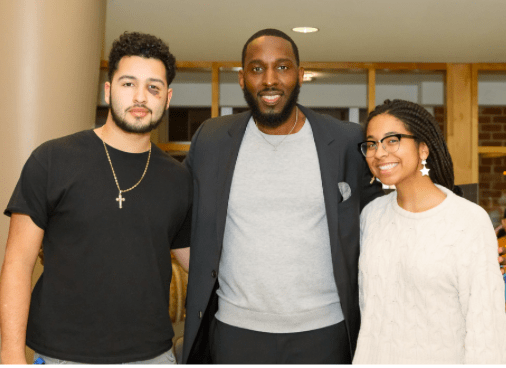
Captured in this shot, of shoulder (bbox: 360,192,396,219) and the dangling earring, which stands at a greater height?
the dangling earring

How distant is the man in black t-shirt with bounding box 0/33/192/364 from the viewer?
1.42m

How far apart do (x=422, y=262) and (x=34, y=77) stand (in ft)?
6.98

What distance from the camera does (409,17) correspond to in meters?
4.20

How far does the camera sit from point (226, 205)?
1.79 metres

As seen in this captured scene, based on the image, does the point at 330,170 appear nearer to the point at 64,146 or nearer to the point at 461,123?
the point at 64,146

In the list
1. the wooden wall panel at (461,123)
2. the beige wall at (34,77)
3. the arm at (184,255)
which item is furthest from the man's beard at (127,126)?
the wooden wall panel at (461,123)

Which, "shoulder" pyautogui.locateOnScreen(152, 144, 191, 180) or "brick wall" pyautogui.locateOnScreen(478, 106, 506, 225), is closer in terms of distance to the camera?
"shoulder" pyautogui.locateOnScreen(152, 144, 191, 180)

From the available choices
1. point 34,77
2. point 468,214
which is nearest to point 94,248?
point 468,214

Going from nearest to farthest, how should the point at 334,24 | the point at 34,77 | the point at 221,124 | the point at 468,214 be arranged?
the point at 468,214, the point at 221,124, the point at 34,77, the point at 334,24

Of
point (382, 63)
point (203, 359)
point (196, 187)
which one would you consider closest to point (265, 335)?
point (203, 359)

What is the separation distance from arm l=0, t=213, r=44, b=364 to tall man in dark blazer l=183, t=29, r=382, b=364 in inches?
22.6

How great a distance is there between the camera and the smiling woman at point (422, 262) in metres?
1.42

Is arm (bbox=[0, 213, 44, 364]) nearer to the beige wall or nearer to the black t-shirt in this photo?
the black t-shirt

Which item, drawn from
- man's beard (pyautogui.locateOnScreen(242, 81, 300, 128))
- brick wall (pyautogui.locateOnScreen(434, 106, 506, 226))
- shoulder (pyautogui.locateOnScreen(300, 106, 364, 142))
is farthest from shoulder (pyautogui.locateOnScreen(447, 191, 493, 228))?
brick wall (pyautogui.locateOnScreen(434, 106, 506, 226))
